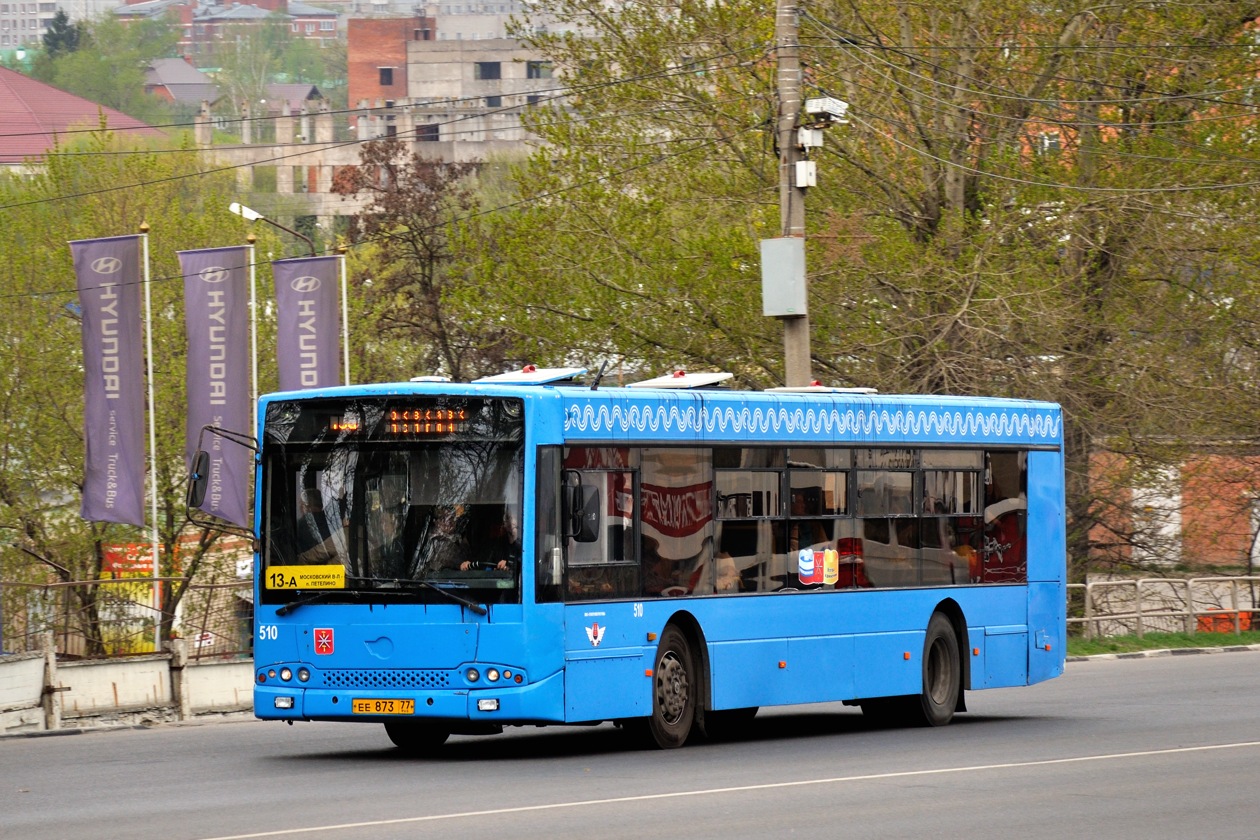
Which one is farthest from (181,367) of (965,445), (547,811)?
(547,811)

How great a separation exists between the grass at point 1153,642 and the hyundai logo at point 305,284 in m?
12.4

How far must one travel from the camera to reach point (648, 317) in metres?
32.6

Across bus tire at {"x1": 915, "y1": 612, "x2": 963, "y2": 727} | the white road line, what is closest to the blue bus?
bus tire at {"x1": 915, "y1": 612, "x2": 963, "y2": 727}

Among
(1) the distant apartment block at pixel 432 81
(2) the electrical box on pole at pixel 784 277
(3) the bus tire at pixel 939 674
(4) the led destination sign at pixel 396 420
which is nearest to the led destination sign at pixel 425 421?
(4) the led destination sign at pixel 396 420

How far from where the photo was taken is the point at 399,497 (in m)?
15.1

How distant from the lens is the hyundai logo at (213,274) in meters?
29.1

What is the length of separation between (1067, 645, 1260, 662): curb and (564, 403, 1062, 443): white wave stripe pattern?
9768 millimetres

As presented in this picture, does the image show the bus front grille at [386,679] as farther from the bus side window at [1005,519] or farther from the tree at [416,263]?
the tree at [416,263]

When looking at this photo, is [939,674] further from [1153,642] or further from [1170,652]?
[1153,642]

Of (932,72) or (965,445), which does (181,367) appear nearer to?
(932,72)

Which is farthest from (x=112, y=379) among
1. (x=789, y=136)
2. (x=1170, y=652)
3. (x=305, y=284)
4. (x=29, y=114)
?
(x=29, y=114)

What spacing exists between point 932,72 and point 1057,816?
22300mm

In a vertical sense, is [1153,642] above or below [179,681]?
below

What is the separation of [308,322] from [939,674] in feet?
43.1
